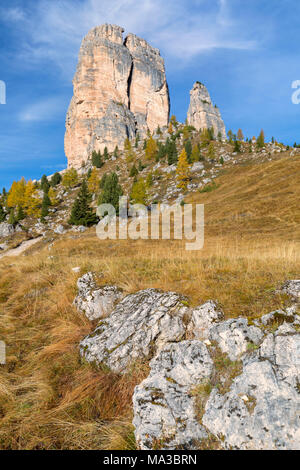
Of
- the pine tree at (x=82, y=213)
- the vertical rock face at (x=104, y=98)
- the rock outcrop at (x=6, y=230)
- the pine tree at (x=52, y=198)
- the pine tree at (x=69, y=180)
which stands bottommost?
the rock outcrop at (x=6, y=230)

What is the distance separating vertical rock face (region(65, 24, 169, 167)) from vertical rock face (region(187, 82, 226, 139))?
39.4 meters

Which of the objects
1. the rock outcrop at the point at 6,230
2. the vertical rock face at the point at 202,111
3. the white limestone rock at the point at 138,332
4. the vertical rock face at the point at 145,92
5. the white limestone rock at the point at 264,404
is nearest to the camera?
the white limestone rock at the point at 264,404

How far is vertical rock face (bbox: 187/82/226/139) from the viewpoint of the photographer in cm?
18388

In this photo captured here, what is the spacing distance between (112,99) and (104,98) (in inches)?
235

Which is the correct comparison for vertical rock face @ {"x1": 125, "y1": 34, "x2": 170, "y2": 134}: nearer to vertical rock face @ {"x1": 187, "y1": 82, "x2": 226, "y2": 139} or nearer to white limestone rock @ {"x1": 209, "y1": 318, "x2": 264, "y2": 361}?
vertical rock face @ {"x1": 187, "y1": 82, "x2": 226, "y2": 139}

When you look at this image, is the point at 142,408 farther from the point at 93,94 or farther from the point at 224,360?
the point at 93,94

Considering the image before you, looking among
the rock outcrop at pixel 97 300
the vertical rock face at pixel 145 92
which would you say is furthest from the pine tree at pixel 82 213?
the vertical rock face at pixel 145 92

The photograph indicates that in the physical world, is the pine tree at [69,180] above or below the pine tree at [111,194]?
above

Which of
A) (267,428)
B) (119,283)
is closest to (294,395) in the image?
(267,428)

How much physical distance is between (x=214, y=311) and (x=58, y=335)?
12.4ft

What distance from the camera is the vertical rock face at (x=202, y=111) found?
18388 centimetres

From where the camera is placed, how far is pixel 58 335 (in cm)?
543

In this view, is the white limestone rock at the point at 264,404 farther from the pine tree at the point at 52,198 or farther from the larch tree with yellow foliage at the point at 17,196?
the larch tree with yellow foliage at the point at 17,196
